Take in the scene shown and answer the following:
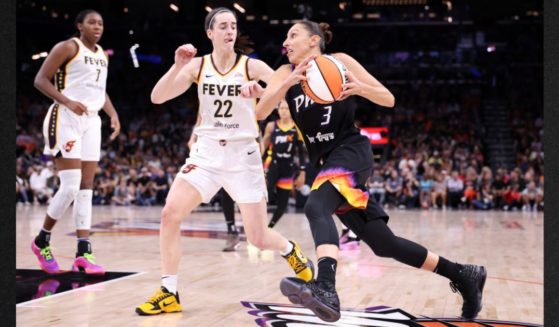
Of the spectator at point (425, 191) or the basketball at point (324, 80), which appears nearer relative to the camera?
the basketball at point (324, 80)

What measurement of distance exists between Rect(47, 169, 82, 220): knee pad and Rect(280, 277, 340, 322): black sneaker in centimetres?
A: 325

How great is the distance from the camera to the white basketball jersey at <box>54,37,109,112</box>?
6453 mm

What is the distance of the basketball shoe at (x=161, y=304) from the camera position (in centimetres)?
457

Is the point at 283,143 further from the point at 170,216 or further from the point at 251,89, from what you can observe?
the point at 251,89

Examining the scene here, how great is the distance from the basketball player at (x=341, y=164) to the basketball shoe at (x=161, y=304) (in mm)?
1233

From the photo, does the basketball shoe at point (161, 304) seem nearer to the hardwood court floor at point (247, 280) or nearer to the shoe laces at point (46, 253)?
the hardwood court floor at point (247, 280)

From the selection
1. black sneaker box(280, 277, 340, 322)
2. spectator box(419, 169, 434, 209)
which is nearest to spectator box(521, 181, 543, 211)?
spectator box(419, 169, 434, 209)

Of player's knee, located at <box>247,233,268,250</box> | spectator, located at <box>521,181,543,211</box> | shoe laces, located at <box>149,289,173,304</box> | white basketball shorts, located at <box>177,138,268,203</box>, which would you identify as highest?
white basketball shorts, located at <box>177,138,268,203</box>

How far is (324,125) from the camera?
14.2 ft

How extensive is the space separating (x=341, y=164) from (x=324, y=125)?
295mm

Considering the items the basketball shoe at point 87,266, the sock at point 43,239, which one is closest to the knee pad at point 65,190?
the sock at point 43,239

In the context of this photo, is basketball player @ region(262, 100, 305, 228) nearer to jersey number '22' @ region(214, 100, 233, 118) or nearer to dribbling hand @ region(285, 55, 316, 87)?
jersey number '22' @ region(214, 100, 233, 118)

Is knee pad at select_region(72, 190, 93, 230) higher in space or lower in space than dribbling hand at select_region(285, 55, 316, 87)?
lower

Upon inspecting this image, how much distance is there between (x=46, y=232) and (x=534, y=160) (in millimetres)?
18506
